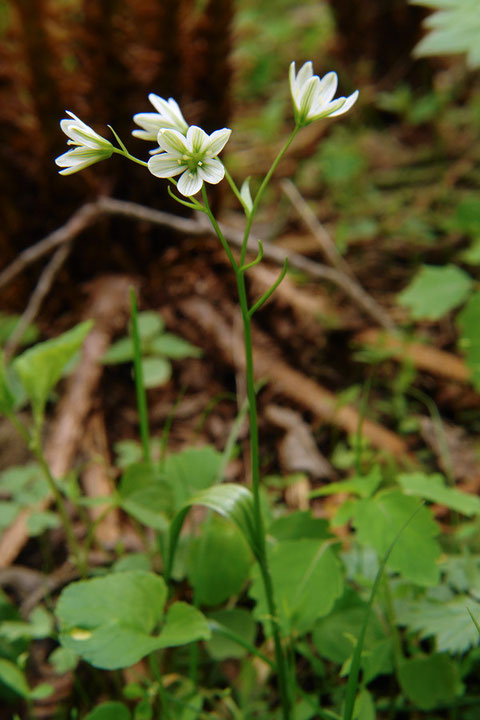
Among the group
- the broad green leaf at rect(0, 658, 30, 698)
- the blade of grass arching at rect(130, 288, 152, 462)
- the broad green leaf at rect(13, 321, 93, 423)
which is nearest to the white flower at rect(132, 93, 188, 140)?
the blade of grass arching at rect(130, 288, 152, 462)

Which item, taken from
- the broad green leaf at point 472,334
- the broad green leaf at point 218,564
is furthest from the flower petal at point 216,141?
the broad green leaf at point 472,334

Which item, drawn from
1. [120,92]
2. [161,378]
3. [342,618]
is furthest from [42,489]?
[120,92]

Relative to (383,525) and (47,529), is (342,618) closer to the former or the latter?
(383,525)

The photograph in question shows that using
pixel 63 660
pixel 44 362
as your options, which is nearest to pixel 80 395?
pixel 44 362

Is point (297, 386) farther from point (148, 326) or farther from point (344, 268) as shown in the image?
point (344, 268)

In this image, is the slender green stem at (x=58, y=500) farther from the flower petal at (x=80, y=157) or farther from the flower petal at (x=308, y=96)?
the flower petal at (x=308, y=96)

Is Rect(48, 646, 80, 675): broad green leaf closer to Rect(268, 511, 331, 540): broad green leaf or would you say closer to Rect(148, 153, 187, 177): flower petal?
Rect(268, 511, 331, 540): broad green leaf
